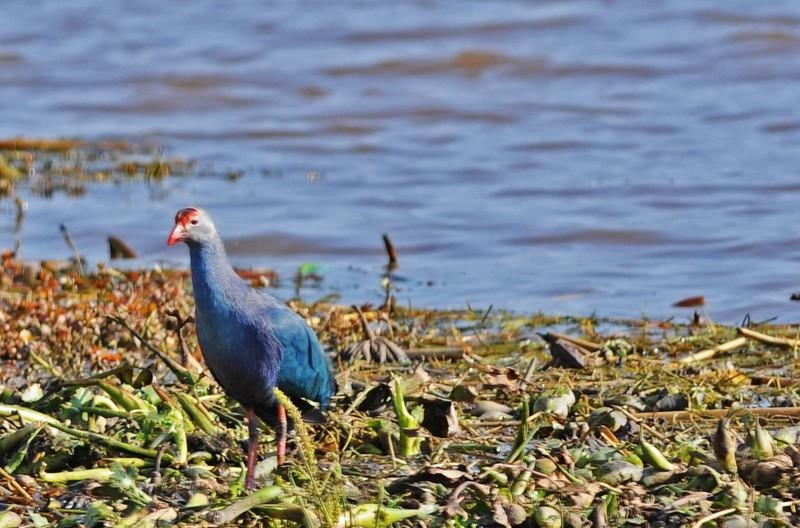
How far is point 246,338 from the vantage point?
4676mm

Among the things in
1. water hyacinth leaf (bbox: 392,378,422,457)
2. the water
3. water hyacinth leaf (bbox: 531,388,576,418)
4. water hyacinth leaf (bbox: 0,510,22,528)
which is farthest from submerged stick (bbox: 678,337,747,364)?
water hyacinth leaf (bbox: 0,510,22,528)

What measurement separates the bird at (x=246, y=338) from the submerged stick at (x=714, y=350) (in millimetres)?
1946

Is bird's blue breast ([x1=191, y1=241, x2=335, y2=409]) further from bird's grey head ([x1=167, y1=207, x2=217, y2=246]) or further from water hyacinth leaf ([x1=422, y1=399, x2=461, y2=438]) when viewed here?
water hyacinth leaf ([x1=422, y1=399, x2=461, y2=438])

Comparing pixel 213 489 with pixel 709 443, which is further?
pixel 709 443

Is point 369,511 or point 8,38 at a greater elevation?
point 8,38

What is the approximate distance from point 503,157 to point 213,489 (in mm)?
7945

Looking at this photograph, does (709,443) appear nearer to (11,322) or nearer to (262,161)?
(11,322)

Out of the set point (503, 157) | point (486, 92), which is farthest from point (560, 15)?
point (503, 157)

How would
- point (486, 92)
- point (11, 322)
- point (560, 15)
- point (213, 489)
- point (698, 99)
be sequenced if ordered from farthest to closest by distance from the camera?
point (560, 15)
point (486, 92)
point (698, 99)
point (11, 322)
point (213, 489)

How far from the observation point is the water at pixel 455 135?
29.9ft

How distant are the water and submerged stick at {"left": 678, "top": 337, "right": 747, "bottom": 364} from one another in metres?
1.27

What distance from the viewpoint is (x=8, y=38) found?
18094 mm

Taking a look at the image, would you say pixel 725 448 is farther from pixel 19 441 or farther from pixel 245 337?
pixel 19 441

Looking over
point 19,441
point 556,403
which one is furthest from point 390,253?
point 19,441
